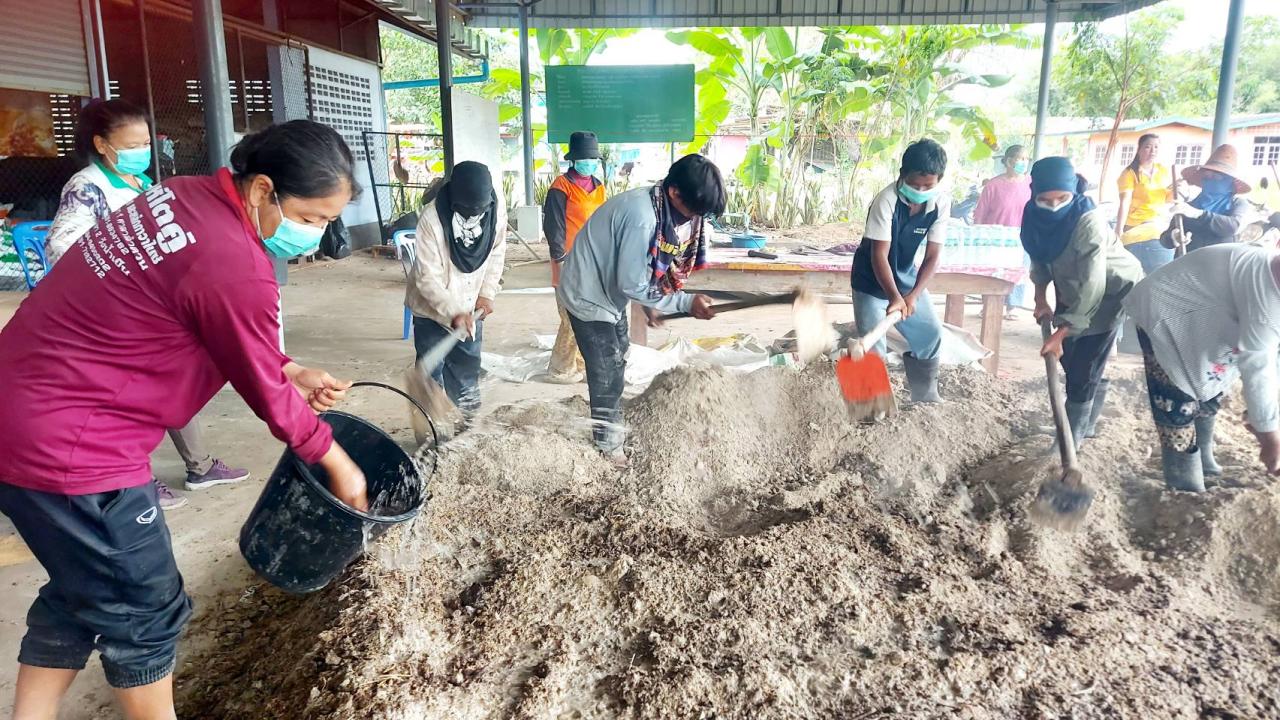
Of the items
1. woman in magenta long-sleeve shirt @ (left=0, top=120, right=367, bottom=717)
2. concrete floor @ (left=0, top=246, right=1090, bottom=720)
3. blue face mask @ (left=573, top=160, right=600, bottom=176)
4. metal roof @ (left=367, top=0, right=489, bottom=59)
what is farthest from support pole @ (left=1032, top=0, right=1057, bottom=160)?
woman in magenta long-sleeve shirt @ (left=0, top=120, right=367, bottom=717)

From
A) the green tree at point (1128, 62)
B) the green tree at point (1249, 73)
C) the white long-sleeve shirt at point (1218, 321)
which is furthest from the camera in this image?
the green tree at point (1249, 73)

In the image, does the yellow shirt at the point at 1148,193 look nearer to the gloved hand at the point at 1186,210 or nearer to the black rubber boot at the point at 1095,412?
the gloved hand at the point at 1186,210

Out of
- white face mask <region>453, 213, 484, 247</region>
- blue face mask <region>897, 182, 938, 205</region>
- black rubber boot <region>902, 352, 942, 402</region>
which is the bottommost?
black rubber boot <region>902, 352, 942, 402</region>

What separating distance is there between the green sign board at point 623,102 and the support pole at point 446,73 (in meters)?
2.31

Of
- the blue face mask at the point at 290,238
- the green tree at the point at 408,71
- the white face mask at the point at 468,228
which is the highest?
the green tree at the point at 408,71

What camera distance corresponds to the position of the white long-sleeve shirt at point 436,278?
383cm

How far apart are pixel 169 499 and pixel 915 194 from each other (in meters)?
3.69

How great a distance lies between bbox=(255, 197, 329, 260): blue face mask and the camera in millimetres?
1790

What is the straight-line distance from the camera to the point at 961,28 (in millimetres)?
12242

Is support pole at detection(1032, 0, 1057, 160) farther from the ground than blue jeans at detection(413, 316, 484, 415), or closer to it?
farther from the ground

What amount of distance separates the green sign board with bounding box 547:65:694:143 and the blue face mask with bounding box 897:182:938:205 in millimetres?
6741

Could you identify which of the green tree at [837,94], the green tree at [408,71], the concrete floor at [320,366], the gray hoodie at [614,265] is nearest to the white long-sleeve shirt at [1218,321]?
the gray hoodie at [614,265]

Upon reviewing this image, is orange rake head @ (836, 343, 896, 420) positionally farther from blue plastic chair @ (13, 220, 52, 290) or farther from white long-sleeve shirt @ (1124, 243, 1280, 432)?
blue plastic chair @ (13, 220, 52, 290)

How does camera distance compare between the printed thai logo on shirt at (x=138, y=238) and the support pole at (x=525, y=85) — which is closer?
the printed thai logo on shirt at (x=138, y=238)
